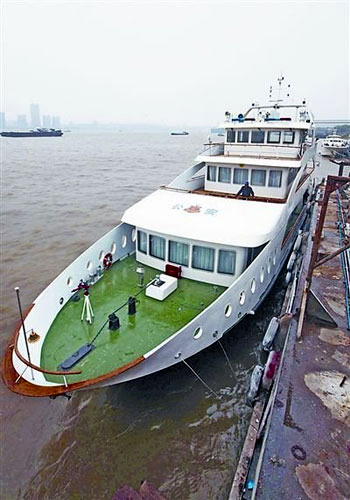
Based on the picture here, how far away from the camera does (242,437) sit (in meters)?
7.69

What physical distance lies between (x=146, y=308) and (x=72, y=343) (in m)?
2.08

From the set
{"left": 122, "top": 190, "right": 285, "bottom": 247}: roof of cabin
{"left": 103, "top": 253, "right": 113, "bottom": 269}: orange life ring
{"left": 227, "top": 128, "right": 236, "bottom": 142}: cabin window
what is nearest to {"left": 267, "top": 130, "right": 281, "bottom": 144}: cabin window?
{"left": 227, "top": 128, "right": 236, "bottom": 142}: cabin window

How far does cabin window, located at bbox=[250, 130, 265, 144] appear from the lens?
51.5ft

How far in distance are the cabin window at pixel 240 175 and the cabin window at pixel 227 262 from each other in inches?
221

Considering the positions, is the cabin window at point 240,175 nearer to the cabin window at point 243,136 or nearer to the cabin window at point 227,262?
the cabin window at point 243,136

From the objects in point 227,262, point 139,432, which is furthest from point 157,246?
point 139,432

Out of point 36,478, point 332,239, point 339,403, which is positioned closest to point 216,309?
point 339,403

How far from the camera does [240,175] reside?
46.7 ft

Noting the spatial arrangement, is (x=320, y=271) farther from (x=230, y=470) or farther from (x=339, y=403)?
(x=230, y=470)

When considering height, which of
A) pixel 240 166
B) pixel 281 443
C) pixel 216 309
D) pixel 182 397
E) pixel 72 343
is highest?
pixel 240 166

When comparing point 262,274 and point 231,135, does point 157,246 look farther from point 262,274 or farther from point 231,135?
point 231,135

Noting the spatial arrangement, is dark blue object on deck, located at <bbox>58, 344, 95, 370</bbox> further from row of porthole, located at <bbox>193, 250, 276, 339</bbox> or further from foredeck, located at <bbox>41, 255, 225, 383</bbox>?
row of porthole, located at <bbox>193, 250, 276, 339</bbox>

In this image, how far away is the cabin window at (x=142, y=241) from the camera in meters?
11.0

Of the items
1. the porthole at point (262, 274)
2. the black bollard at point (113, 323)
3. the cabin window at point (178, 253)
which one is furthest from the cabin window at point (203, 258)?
the black bollard at point (113, 323)
